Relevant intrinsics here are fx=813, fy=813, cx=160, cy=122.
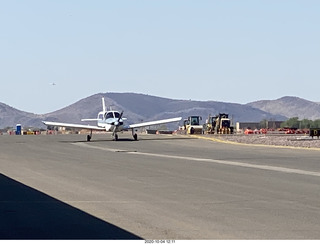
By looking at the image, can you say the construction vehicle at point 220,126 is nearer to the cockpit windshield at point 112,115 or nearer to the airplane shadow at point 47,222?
the cockpit windshield at point 112,115

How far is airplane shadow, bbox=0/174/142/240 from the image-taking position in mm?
12609

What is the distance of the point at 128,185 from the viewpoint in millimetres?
22484

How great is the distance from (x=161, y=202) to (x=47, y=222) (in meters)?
4.00

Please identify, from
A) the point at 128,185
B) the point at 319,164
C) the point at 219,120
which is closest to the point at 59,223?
the point at 128,185

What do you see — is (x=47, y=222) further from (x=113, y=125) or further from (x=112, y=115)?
(x=112, y=115)

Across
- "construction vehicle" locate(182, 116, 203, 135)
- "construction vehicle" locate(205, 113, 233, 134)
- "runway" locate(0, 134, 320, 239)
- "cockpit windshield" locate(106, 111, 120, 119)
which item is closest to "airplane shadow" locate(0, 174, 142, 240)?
"runway" locate(0, 134, 320, 239)

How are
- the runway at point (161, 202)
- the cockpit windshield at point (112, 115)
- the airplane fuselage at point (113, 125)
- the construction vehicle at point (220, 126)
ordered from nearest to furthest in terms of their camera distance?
1. the runway at point (161, 202)
2. the airplane fuselage at point (113, 125)
3. the cockpit windshield at point (112, 115)
4. the construction vehicle at point (220, 126)

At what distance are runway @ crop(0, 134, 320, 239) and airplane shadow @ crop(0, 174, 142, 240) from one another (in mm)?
16

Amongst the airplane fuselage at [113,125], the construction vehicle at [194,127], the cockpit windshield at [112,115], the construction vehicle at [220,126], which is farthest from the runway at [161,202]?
the construction vehicle at [194,127]

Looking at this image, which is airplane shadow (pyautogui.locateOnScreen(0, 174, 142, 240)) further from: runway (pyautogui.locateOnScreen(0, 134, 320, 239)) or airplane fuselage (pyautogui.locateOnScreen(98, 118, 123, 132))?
airplane fuselage (pyautogui.locateOnScreen(98, 118, 123, 132))

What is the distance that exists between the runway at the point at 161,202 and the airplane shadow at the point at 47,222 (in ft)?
0.05

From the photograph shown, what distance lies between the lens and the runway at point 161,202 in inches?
522

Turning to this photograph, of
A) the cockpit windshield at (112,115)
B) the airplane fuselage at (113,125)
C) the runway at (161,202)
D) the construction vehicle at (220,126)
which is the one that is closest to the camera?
the runway at (161,202)

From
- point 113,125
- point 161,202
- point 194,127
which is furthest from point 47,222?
point 194,127
